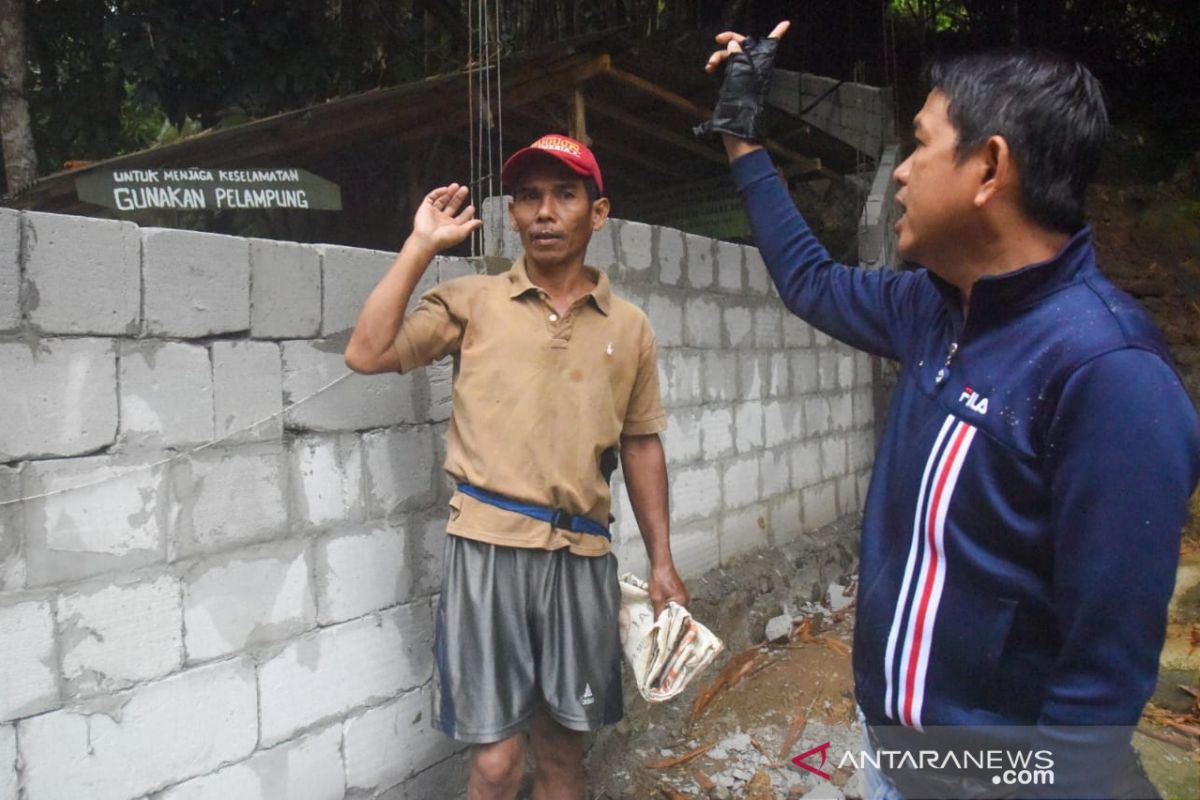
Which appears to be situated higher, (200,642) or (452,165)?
(452,165)

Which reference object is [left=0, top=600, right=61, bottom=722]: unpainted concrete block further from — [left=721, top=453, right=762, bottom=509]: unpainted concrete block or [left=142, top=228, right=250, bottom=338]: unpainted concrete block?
[left=721, top=453, right=762, bottom=509]: unpainted concrete block

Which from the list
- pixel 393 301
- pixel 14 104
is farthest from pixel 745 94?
pixel 14 104

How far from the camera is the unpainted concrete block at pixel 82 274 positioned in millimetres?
1983

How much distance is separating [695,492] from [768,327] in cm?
132

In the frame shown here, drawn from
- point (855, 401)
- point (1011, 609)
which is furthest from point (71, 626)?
point (855, 401)

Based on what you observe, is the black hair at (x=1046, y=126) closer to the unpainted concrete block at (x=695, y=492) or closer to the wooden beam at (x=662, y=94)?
the unpainted concrete block at (x=695, y=492)

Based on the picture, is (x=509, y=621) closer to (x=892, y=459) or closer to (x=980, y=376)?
(x=892, y=459)

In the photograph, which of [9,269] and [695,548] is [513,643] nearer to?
[9,269]

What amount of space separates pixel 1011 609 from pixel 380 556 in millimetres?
1998

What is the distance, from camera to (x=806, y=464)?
227 inches

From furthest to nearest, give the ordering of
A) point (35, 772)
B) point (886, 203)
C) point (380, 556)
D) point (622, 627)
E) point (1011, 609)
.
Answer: point (886, 203) < point (380, 556) < point (622, 627) < point (35, 772) < point (1011, 609)

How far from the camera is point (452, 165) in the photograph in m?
7.34

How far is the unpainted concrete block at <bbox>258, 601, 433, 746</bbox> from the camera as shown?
8.14ft

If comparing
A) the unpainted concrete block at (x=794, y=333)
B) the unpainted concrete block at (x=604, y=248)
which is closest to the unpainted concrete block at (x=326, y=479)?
the unpainted concrete block at (x=604, y=248)
